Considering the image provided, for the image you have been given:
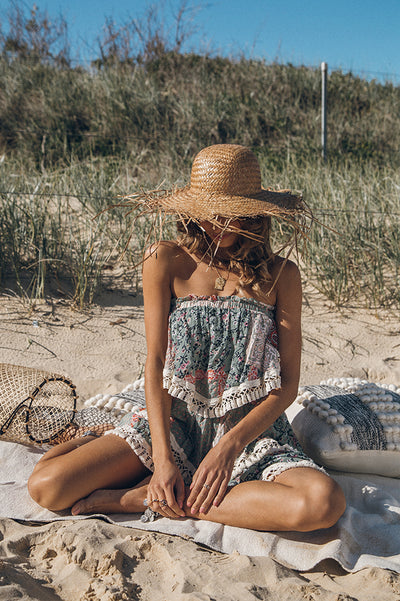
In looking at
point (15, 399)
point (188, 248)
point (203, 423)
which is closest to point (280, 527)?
point (203, 423)

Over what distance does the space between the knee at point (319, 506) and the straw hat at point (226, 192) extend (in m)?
0.91

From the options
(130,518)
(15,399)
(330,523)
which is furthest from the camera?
(15,399)

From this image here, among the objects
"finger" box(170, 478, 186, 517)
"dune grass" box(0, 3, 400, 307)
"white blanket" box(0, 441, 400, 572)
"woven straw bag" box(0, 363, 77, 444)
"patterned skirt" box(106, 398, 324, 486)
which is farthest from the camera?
"dune grass" box(0, 3, 400, 307)

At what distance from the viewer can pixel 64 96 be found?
352 inches

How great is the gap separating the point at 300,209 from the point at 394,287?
249 cm

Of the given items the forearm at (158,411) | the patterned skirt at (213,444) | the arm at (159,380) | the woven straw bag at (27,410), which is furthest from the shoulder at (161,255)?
the woven straw bag at (27,410)

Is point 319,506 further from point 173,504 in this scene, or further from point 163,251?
point 163,251

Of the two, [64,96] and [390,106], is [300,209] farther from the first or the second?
[390,106]

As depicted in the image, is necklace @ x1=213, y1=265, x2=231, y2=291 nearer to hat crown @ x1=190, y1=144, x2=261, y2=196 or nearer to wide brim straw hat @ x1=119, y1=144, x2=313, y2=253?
wide brim straw hat @ x1=119, y1=144, x2=313, y2=253

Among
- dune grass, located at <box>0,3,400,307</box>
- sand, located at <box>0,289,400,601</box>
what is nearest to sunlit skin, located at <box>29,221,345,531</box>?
sand, located at <box>0,289,400,601</box>

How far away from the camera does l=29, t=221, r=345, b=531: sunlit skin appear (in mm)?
2066

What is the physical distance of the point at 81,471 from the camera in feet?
7.20

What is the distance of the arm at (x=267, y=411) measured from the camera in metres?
2.10

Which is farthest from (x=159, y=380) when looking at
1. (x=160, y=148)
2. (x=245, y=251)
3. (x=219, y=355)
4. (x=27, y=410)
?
(x=160, y=148)
